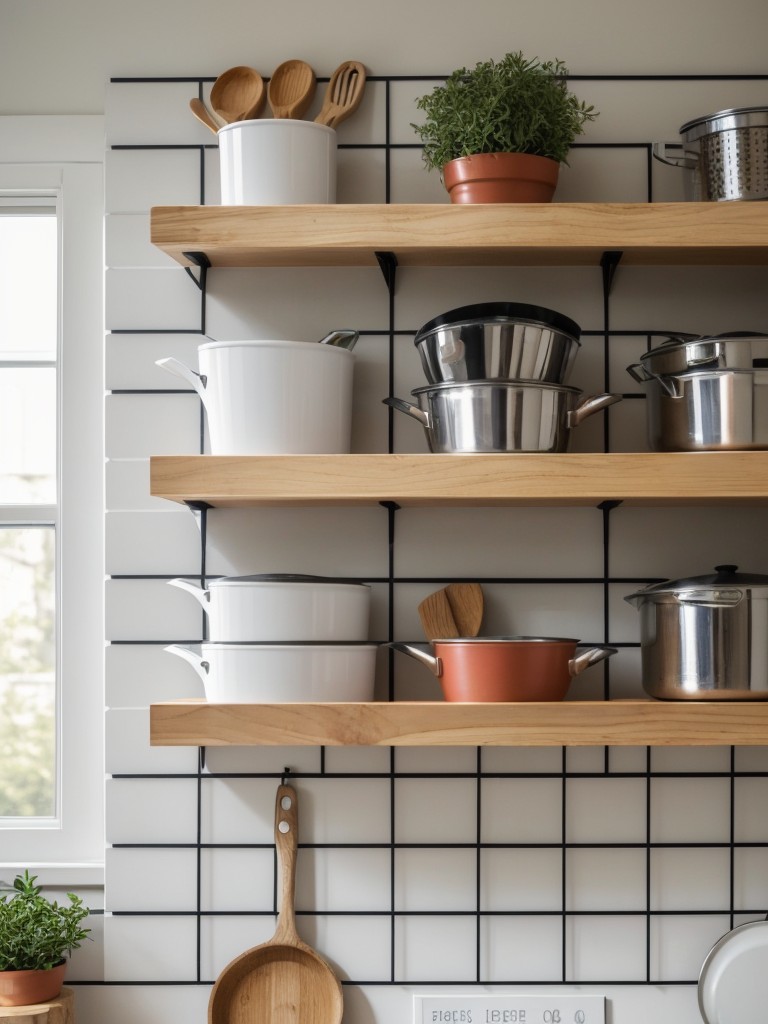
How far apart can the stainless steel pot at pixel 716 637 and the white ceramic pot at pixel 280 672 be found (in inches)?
18.0

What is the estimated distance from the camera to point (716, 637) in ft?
4.57

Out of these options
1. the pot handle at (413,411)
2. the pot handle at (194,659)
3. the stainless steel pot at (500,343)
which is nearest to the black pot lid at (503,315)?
the stainless steel pot at (500,343)

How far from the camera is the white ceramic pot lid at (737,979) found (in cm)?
154

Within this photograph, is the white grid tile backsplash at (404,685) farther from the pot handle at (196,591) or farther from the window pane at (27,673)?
the window pane at (27,673)

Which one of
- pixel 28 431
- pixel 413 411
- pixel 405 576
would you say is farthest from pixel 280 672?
pixel 28 431

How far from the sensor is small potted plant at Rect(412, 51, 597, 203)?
58.4 inches

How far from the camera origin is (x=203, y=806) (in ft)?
5.38

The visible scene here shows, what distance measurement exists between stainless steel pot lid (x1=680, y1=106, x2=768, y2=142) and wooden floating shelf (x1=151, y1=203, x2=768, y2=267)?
0.38 ft

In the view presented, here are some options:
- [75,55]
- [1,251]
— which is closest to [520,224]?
[75,55]

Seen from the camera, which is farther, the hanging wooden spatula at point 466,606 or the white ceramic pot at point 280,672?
the hanging wooden spatula at point 466,606

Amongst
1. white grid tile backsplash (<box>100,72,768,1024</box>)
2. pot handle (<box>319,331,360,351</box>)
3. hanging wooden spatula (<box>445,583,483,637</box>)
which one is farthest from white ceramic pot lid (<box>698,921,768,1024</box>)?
pot handle (<box>319,331,360,351</box>)

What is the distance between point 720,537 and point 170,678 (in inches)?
36.8

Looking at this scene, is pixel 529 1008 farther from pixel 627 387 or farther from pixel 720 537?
pixel 627 387

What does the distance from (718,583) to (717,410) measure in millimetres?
244
